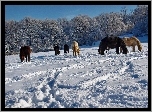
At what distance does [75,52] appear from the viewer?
18.2m

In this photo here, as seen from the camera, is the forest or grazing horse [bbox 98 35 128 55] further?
grazing horse [bbox 98 35 128 55]

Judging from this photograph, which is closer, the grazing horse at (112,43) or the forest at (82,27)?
the forest at (82,27)

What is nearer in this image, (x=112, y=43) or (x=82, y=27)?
(x=112, y=43)

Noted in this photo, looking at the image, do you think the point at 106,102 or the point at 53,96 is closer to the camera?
the point at 106,102

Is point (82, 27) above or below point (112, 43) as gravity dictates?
above
